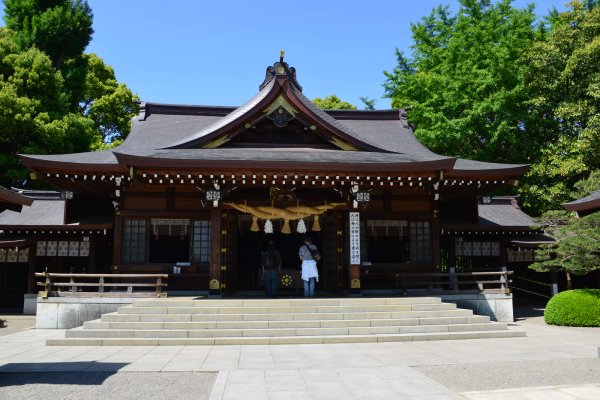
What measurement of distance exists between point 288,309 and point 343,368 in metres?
4.50

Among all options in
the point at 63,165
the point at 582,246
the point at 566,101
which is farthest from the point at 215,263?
the point at 566,101

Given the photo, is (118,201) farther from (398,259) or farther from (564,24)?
(564,24)

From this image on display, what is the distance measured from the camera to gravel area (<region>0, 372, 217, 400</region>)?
20.5 feet

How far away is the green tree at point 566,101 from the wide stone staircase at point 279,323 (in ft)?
45.1

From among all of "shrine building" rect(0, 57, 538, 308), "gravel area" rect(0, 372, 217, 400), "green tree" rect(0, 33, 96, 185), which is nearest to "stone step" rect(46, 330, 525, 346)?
"gravel area" rect(0, 372, 217, 400)

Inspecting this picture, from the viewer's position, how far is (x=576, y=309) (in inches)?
539

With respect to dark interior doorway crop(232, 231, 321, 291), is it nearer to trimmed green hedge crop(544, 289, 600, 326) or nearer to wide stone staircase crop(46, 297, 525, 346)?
wide stone staircase crop(46, 297, 525, 346)

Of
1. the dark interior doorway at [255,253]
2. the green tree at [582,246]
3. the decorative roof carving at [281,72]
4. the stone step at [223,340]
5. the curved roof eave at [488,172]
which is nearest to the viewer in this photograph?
the stone step at [223,340]

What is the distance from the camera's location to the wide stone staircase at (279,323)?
10.7 metres

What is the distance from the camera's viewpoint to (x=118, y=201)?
51.1 ft

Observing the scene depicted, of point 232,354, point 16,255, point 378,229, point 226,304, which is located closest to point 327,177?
point 378,229

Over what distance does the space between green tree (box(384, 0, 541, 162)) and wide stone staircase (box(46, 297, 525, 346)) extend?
15.1m

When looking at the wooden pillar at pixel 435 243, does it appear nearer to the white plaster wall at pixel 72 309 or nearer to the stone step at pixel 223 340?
the stone step at pixel 223 340

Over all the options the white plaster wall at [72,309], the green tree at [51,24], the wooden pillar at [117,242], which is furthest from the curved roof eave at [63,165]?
the green tree at [51,24]
